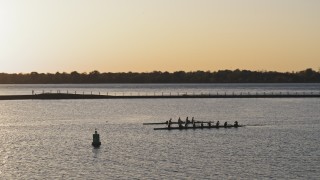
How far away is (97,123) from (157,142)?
118ft

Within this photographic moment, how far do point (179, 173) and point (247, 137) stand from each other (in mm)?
30878

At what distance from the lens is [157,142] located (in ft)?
251

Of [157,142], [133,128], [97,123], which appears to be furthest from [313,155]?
[97,123]

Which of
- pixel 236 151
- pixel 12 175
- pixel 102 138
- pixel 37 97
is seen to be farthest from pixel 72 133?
pixel 37 97

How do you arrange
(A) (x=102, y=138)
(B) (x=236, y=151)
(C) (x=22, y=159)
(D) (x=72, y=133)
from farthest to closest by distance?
(D) (x=72, y=133) → (A) (x=102, y=138) → (B) (x=236, y=151) → (C) (x=22, y=159)

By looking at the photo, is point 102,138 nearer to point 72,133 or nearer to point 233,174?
point 72,133

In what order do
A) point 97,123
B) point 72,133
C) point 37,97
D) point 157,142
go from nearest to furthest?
point 157,142 → point 72,133 → point 97,123 → point 37,97

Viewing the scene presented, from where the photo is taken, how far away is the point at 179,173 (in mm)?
53375

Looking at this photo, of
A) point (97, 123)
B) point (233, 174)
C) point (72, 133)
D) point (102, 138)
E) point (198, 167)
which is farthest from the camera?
point (97, 123)

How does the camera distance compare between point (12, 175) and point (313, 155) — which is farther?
point (313, 155)

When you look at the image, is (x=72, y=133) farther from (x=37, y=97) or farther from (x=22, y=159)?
(x=37, y=97)

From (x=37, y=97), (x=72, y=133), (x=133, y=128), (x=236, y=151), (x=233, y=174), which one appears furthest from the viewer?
(x=37, y=97)

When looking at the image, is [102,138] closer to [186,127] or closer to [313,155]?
[186,127]

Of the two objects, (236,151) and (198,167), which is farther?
(236,151)
